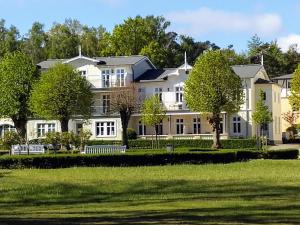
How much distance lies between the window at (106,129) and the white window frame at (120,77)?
171 inches

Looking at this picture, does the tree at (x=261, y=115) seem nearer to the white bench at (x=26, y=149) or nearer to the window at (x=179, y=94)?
the window at (x=179, y=94)

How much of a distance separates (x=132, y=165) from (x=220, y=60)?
25.9m

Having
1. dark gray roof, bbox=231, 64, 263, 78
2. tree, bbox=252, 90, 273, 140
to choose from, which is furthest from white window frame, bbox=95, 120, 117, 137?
tree, bbox=252, 90, 273, 140

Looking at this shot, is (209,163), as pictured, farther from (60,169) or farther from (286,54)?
(286,54)

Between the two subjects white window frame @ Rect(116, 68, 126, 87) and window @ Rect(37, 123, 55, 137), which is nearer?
white window frame @ Rect(116, 68, 126, 87)

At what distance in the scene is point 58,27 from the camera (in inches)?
3994

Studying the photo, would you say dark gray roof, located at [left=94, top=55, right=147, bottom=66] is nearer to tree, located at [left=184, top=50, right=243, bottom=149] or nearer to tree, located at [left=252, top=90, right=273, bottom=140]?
tree, located at [left=252, top=90, right=273, bottom=140]

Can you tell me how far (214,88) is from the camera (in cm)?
5488

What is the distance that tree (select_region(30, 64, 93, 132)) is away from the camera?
5584 centimetres

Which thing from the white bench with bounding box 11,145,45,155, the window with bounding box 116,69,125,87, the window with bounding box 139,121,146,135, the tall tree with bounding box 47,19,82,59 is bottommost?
the white bench with bounding box 11,145,45,155

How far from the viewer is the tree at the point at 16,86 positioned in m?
60.8

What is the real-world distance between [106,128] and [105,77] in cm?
556

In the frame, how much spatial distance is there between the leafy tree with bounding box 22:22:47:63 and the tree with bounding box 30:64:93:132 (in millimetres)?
43295

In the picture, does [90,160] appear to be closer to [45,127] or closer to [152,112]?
[152,112]
